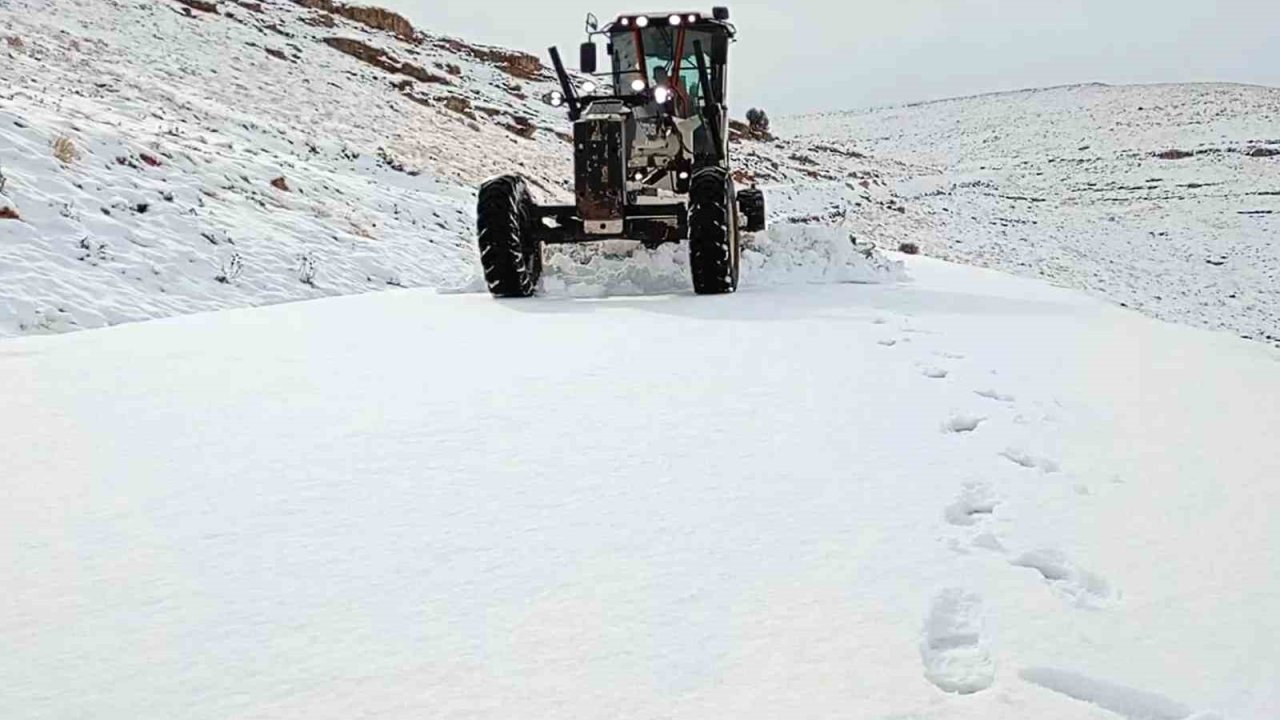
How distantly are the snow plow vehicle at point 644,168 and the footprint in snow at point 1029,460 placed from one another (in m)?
3.91

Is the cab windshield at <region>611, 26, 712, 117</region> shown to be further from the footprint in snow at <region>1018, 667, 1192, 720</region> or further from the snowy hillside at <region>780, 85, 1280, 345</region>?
the footprint in snow at <region>1018, 667, 1192, 720</region>

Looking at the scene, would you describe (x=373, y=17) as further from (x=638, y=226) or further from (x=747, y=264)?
(x=638, y=226)

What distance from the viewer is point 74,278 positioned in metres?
6.36

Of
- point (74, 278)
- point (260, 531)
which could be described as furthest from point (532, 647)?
point (74, 278)

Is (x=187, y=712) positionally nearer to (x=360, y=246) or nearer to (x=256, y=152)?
(x=360, y=246)

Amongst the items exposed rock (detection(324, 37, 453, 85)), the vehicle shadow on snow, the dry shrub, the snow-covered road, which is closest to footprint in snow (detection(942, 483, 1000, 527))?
the snow-covered road

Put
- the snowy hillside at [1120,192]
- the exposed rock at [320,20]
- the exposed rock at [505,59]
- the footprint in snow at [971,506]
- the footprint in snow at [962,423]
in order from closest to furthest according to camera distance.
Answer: the footprint in snow at [971,506]
the footprint in snow at [962,423]
the snowy hillside at [1120,192]
the exposed rock at [320,20]
the exposed rock at [505,59]

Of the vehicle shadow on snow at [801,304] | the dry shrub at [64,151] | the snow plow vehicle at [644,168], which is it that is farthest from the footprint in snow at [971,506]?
the dry shrub at [64,151]

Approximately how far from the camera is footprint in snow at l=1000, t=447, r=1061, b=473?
2787mm

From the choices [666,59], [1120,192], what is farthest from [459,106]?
[1120,192]

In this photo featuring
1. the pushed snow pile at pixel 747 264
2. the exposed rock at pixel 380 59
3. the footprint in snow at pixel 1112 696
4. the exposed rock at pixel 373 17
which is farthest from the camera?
the exposed rock at pixel 373 17

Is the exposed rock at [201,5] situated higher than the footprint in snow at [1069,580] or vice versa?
the exposed rock at [201,5]

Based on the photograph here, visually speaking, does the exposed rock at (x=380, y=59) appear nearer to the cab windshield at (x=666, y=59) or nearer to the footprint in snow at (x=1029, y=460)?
the cab windshield at (x=666, y=59)

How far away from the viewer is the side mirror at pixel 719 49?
26.9 feet
